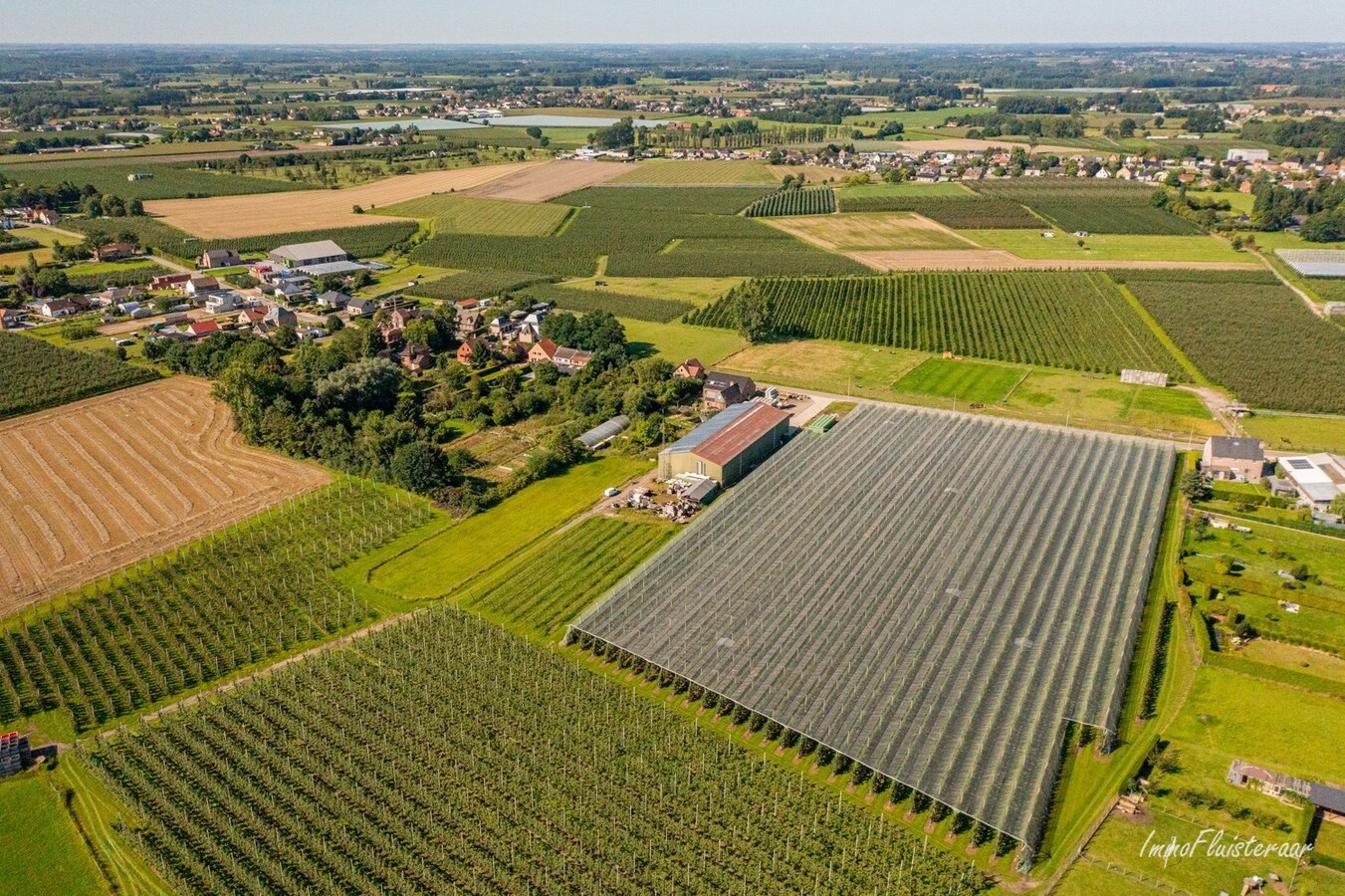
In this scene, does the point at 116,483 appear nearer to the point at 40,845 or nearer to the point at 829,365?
the point at 40,845

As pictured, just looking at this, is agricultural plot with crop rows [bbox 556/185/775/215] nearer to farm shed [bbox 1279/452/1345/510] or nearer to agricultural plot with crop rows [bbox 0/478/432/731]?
farm shed [bbox 1279/452/1345/510]

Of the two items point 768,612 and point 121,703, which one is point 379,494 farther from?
point 768,612

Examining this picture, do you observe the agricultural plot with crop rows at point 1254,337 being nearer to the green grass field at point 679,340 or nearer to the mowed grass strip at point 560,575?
the green grass field at point 679,340

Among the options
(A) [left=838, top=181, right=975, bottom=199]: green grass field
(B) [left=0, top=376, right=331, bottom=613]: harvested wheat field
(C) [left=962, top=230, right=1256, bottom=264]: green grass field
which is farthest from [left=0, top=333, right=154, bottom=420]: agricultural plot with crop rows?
(A) [left=838, top=181, right=975, bottom=199]: green grass field

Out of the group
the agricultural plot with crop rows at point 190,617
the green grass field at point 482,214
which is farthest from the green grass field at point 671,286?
the agricultural plot with crop rows at point 190,617

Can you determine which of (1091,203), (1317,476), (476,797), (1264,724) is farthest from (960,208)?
(476,797)
